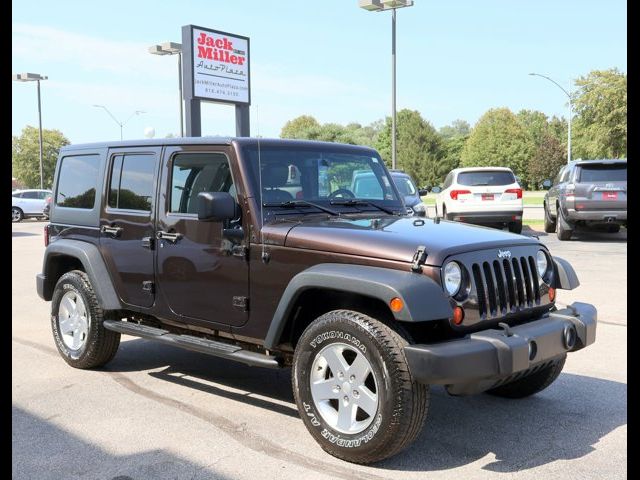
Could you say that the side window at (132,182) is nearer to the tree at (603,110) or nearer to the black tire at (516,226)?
the black tire at (516,226)

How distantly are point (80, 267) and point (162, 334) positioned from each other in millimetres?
1526

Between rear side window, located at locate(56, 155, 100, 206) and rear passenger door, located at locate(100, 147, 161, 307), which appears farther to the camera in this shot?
rear side window, located at locate(56, 155, 100, 206)

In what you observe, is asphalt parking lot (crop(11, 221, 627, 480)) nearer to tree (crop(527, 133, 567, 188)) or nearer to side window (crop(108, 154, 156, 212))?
side window (crop(108, 154, 156, 212))

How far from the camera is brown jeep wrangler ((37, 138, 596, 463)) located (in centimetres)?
372

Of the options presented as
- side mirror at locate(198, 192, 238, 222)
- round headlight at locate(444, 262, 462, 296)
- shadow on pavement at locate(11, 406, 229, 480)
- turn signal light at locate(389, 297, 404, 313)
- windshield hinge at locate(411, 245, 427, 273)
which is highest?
side mirror at locate(198, 192, 238, 222)

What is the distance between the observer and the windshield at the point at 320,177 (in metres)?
4.77

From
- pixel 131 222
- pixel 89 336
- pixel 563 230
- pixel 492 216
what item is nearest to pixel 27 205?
pixel 492 216

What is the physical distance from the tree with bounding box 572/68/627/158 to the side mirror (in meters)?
47.3

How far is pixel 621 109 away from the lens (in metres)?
46.2

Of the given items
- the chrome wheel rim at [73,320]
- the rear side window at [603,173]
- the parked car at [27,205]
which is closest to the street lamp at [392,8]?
the rear side window at [603,173]

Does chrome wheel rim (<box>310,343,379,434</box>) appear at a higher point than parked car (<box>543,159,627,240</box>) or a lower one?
lower

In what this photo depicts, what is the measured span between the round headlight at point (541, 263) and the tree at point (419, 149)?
79199 mm

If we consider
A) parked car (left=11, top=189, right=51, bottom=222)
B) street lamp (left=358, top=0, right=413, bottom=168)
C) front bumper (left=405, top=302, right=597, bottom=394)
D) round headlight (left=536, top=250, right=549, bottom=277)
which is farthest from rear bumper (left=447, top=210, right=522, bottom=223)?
parked car (left=11, top=189, right=51, bottom=222)
